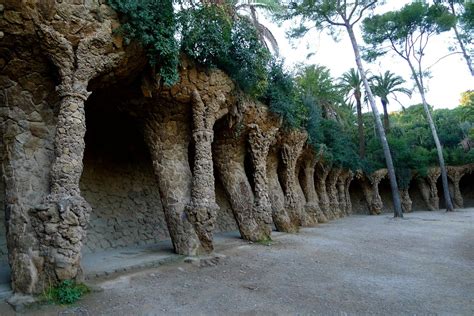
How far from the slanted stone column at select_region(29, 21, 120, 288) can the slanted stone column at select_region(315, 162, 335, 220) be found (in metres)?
15.3

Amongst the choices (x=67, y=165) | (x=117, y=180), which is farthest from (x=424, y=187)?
(x=67, y=165)

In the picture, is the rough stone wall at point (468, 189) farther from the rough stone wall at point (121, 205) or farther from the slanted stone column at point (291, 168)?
the rough stone wall at point (121, 205)

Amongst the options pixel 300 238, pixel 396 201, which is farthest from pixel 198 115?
pixel 396 201

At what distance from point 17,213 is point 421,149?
1077 inches

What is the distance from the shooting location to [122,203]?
9.59m

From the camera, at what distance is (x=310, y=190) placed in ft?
56.8

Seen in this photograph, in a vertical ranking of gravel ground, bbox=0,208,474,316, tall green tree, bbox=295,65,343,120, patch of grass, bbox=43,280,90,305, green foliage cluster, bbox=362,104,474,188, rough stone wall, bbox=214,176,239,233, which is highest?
tall green tree, bbox=295,65,343,120

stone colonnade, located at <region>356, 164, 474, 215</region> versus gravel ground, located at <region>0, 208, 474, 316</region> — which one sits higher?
stone colonnade, located at <region>356, 164, 474, 215</region>

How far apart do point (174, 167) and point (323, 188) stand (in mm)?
13758

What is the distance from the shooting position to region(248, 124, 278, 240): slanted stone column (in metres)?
10.2

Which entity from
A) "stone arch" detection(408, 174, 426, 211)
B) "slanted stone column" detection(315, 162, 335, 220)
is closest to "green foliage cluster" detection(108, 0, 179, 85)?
"slanted stone column" detection(315, 162, 335, 220)

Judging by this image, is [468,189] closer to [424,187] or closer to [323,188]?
[424,187]

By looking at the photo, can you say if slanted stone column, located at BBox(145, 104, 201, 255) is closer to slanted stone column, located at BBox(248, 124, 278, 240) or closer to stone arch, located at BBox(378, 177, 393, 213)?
slanted stone column, located at BBox(248, 124, 278, 240)

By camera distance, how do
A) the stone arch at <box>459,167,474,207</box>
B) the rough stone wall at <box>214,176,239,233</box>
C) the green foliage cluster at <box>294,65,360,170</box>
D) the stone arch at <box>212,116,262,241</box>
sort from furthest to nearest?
the stone arch at <box>459,167,474,207</box>
the green foliage cluster at <box>294,65,360,170</box>
the rough stone wall at <box>214,176,239,233</box>
the stone arch at <box>212,116,262,241</box>
